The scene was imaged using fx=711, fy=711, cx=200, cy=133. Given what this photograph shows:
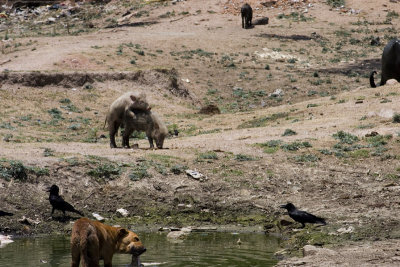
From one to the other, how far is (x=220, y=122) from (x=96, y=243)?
15452 mm

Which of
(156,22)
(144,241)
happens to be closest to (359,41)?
(156,22)

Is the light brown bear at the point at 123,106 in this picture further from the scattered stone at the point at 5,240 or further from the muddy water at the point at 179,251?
the scattered stone at the point at 5,240

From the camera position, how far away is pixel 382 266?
9.22 m

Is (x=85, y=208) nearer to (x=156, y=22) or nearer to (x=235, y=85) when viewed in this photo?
(x=235, y=85)

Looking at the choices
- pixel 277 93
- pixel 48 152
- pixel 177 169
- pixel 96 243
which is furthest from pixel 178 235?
pixel 277 93

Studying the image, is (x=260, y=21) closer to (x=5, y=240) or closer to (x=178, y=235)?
(x=178, y=235)

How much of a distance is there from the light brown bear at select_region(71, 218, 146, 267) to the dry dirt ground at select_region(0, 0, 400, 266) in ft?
7.55

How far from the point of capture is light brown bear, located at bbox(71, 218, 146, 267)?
8.50m

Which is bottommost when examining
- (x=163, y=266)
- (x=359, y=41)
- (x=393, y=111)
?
(x=359, y=41)

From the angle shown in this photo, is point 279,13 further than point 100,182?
Yes

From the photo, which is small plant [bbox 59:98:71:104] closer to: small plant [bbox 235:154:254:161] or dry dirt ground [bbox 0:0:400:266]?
dry dirt ground [bbox 0:0:400:266]

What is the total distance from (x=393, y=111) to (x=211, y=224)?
9.35 metres

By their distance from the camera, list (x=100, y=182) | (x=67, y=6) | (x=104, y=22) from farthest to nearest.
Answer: (x=67, y=6) < (x=104, y=22) < (x=100, y=182)

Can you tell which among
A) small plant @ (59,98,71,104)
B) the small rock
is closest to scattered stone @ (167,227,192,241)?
the small rock
